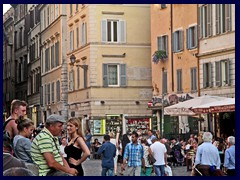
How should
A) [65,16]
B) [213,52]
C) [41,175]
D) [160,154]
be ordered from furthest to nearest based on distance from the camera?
1. [65,16]
2. [213,52]
3. [160,154]
4. [41,175]

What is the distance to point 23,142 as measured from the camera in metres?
7.45

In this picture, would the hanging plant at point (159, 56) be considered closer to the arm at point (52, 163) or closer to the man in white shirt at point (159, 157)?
the man in white shirt at point (159, 157)

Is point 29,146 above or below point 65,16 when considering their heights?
below

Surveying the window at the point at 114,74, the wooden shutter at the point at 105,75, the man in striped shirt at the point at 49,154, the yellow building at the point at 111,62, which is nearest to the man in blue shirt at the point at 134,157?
the man in striped shirt at the point at 49,154

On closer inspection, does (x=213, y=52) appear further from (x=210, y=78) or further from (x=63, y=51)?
(x=63, y=51)

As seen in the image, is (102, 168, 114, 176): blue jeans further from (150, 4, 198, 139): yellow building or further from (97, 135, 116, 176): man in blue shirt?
(150, 4, 198, 139): yellow building

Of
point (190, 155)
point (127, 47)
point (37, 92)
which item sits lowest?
point (190, 155)

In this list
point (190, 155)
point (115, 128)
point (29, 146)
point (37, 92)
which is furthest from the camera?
point (37, 92)

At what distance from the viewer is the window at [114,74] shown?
35.8 meters

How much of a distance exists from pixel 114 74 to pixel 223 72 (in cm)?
1086

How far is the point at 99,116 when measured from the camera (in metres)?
34.1

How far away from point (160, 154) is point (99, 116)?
59.5 feet

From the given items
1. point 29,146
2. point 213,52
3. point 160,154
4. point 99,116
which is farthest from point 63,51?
point 29,146

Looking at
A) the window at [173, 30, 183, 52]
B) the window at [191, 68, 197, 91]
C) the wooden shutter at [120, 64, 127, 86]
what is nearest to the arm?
the window at [191, 68, 197, 91]
